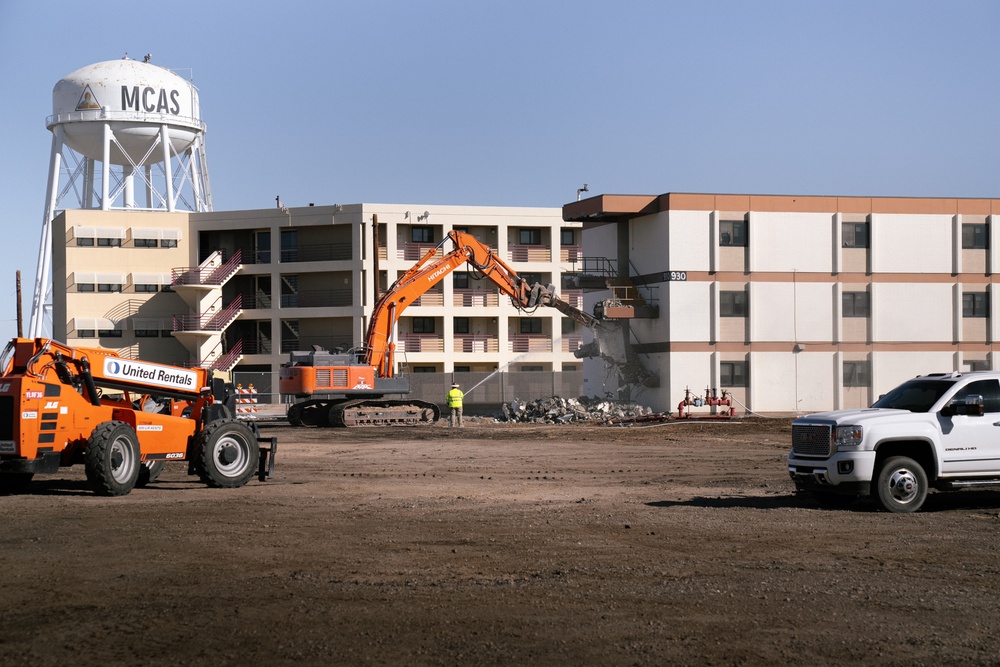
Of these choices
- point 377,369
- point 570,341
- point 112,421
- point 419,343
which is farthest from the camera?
point 570,341

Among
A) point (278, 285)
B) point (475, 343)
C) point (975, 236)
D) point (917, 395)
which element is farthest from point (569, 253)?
point (917, 395)

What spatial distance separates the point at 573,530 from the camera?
14.9m

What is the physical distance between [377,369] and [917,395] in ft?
88.5

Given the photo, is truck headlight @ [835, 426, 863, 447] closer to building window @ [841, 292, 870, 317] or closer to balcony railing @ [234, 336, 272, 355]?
building window @ [841, 292, 870, 317]

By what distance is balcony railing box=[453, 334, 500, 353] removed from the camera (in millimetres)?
70188

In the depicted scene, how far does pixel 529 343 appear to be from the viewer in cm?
7156

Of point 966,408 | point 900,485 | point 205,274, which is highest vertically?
point 205,274

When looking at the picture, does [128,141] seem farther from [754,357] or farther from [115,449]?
[115,449]

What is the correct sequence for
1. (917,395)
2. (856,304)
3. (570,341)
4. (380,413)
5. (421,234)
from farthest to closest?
(570,341) < (421,234) < (856,304) < (380,413) < (917,395)

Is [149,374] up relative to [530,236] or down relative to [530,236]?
down

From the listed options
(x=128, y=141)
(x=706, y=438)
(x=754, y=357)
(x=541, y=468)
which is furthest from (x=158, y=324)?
(x=541, y=468)

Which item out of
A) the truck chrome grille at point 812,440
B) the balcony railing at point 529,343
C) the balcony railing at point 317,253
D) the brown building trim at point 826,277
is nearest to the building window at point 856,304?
the brown building trim at point 826,277

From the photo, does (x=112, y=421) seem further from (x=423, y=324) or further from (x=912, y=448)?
(x=423, y=324)

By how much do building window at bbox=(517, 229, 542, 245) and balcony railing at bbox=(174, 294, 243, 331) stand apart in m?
17.7
